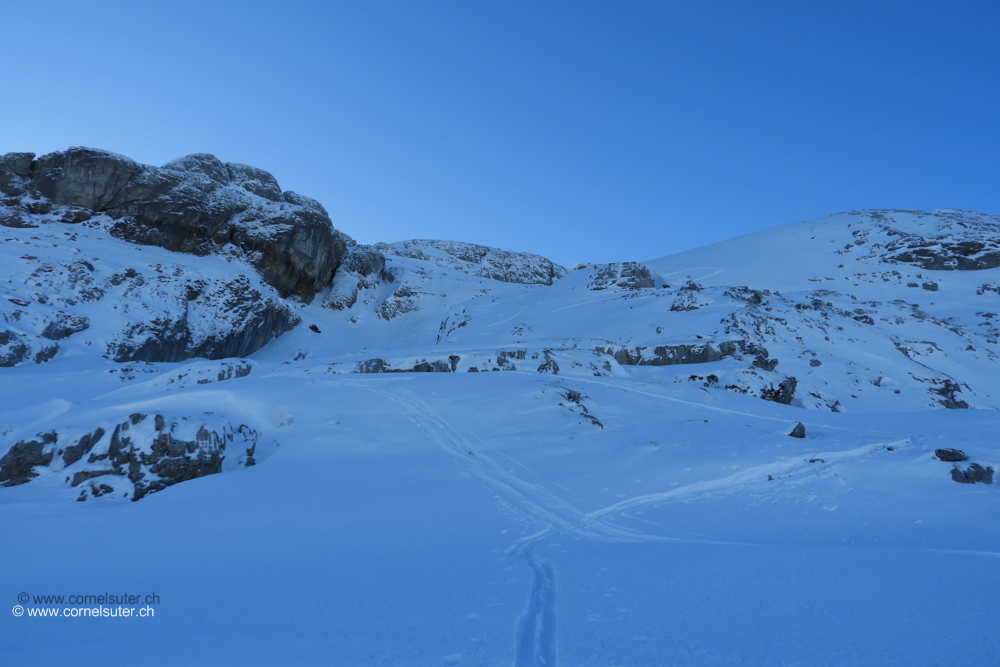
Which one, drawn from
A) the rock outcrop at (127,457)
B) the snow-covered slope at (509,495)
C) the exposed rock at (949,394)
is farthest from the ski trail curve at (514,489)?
the exposed rock at (949,394)

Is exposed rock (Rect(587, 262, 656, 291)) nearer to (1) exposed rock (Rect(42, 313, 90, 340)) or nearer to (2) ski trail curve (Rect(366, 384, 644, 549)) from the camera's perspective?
(2) ski trail curve (Rect(366, 384, 644, 549))

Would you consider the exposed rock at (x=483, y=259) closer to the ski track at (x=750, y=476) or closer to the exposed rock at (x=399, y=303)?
the exposed rock at (x=399, y=303)

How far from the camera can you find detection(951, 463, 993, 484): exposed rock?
880cm

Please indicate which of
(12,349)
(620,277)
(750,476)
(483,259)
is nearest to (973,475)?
(750,476)

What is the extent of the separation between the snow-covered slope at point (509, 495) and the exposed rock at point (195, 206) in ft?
28.8

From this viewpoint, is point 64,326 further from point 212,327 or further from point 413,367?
point 413,367

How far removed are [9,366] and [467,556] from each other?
83.1 ft

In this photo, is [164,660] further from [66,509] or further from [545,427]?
[545,427]

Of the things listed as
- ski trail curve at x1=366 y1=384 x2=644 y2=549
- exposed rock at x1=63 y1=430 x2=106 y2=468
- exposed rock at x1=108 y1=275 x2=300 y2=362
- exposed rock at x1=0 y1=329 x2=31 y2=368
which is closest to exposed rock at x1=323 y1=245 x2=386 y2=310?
exposed rock at x1=108 y1=275 x2=300 y2=362

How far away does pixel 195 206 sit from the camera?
36.5 meters

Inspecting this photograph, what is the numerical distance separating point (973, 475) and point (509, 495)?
28.9ft

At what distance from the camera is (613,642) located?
3.79m

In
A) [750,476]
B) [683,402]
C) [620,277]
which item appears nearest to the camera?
[750,476]

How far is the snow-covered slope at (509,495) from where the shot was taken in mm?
4012
